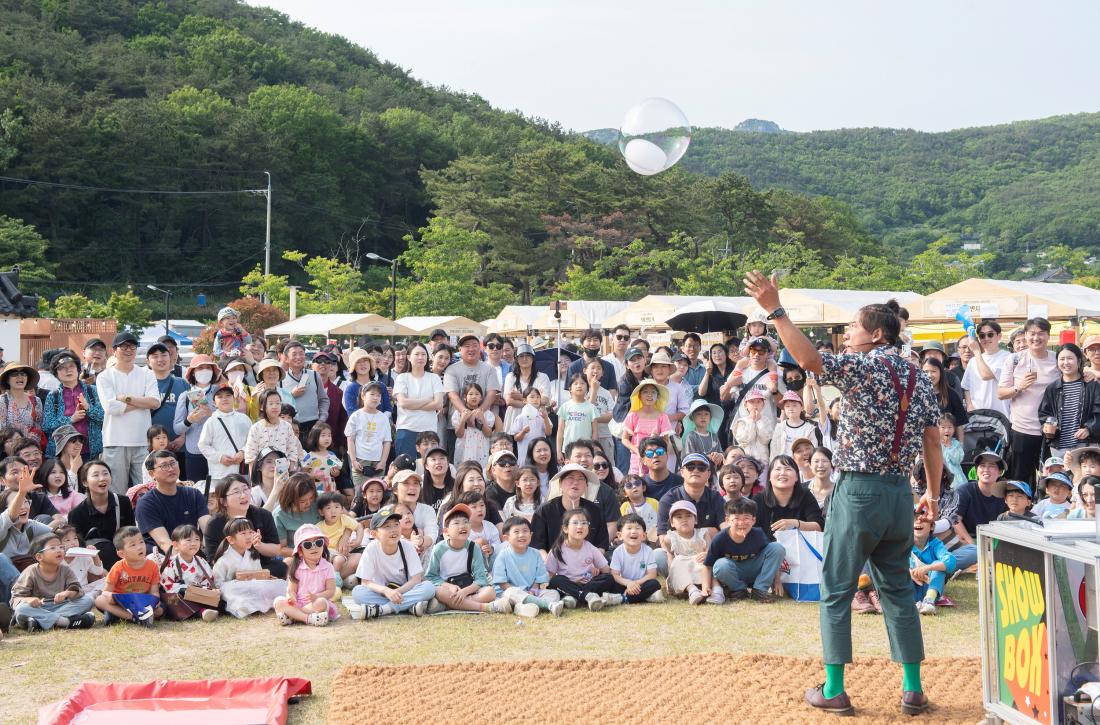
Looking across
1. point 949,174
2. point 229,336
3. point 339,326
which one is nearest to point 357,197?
point 339,326

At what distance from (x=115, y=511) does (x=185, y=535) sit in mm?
950

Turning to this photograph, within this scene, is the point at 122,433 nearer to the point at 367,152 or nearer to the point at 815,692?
the point at 815,692

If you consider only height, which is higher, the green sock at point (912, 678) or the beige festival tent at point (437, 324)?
the beige festival tent at point (437, 324)

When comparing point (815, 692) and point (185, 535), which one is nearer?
point (815, 692)

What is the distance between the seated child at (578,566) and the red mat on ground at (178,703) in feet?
8.39

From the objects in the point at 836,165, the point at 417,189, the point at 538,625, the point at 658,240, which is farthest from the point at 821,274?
the point at 836,165

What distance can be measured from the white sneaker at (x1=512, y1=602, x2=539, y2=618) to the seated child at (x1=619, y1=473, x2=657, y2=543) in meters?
1.53

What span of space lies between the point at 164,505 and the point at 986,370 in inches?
276

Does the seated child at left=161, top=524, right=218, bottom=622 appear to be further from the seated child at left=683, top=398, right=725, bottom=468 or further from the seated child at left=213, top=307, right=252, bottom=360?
the seated child at left=213, top=307, right=252, bottom=360

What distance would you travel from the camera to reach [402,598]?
273 inches

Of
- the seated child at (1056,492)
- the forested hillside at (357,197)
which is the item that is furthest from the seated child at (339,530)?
the forested hillside at (357,197)

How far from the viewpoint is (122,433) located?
28.3ft

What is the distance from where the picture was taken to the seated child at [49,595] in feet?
20.9

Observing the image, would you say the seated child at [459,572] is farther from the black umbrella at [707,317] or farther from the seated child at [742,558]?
the black umbrella at [707,317]
